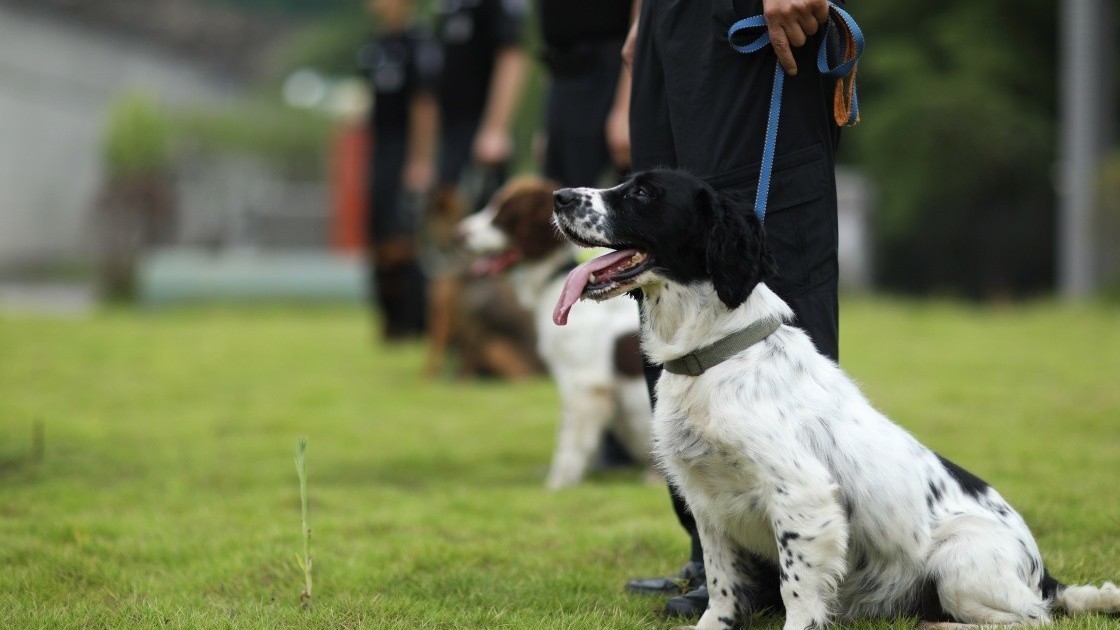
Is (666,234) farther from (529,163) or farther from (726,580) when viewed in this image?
(529,163)

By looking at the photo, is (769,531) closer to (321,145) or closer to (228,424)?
(228,424)

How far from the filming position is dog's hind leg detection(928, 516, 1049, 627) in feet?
9.41

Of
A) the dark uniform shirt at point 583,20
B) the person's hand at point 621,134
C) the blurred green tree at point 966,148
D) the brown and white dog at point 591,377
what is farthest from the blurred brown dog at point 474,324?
the blurred green tree at point 966,148

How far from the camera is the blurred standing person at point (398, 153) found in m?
10.2

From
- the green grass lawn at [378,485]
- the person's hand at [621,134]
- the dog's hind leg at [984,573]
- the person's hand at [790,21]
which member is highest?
the person's hand at [790,21]

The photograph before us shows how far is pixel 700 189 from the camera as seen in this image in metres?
2.95

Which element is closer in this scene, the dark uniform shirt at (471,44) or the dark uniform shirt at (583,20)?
the dark uniform shirt at (583,20)

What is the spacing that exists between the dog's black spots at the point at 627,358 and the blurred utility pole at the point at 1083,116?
10344mm

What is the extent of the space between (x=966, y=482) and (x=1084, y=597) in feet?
1.33

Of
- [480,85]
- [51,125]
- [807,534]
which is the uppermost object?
[51,125]

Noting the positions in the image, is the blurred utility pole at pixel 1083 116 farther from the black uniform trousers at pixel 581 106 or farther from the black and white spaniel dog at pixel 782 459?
the black and white spaniel dog at pixel 782 459

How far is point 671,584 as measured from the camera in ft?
11.4

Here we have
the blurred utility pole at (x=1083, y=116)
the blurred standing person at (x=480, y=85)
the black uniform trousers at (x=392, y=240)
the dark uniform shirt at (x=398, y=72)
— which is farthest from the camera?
the blurred utility pole at (x=1083, y=116)

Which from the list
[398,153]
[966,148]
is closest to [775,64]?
[398,153]
